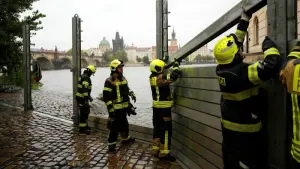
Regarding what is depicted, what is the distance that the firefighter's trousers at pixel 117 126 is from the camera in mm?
5984

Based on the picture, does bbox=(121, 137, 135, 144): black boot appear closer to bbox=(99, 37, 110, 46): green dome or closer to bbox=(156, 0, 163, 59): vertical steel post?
bbox=(156, 0, 163, 59): vertical steel post

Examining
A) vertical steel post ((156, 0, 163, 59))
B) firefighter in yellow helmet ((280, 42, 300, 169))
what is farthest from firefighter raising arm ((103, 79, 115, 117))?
firefighter in yellow helmet ((280, 42, 300, 169))

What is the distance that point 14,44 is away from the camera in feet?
53.1

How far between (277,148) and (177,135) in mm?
2688

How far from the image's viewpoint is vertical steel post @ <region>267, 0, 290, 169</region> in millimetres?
2510

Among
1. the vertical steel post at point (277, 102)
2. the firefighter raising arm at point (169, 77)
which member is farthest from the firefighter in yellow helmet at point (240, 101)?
the firefighter raising arm at point (169, 77)

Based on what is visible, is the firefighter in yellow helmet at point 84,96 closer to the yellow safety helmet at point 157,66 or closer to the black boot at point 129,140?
the black boot at point 129,140

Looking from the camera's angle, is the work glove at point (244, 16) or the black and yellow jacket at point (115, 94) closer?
the work glove at point (244, 16)

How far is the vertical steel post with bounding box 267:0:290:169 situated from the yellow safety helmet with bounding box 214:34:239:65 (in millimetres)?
348

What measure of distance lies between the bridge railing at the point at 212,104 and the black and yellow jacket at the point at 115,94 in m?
1.24

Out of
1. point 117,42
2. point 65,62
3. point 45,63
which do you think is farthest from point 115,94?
point 117,42

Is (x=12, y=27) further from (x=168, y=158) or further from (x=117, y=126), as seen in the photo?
(x=168, y=158)

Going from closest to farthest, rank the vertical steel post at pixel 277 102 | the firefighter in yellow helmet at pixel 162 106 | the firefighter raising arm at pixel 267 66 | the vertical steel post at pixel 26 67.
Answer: the firefighter raising arm at pixel 267 66
the vertical steel post at pixel 277 102
the firefighter in yellow helmet at pixel 162 106
the vertical steel post at pixel 26 67

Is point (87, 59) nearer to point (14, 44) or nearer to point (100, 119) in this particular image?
point (14, 44)
